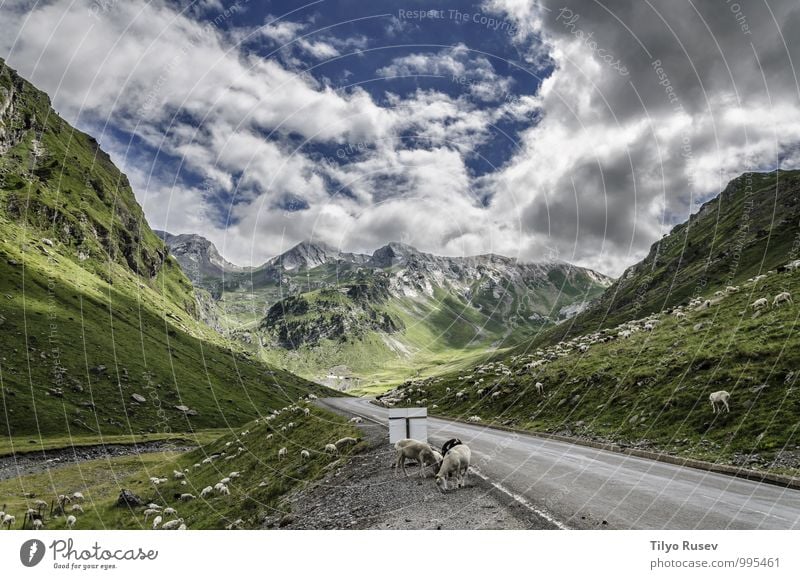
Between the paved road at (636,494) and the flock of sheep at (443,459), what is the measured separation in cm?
133

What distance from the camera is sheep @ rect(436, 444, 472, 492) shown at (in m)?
16.1

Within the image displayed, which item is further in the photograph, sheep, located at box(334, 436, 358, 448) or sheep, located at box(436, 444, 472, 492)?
sheep, located at box(334, 436, 358, 448)

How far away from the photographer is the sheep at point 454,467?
16.1m

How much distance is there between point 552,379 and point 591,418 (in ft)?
40.4

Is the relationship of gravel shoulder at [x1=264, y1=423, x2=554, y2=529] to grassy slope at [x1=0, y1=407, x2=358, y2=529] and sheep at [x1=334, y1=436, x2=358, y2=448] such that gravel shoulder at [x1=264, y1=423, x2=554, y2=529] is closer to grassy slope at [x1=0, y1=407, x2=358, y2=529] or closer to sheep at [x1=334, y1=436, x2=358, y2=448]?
grassy slope at [x1=0, y1=407, x2=358, y2=529]

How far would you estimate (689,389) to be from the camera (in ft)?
96.6

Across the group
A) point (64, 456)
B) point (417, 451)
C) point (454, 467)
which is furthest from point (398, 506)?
point (64, 456)

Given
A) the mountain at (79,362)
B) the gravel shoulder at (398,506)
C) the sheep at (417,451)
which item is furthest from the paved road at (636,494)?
the mountain at (79,362)

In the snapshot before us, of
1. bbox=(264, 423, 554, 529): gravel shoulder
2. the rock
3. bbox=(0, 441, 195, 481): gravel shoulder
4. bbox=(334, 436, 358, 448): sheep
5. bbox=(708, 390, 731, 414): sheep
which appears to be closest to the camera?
bbox=(264, 423, 554, 529): gravel shoulder

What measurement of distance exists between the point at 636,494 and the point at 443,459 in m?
6.60
